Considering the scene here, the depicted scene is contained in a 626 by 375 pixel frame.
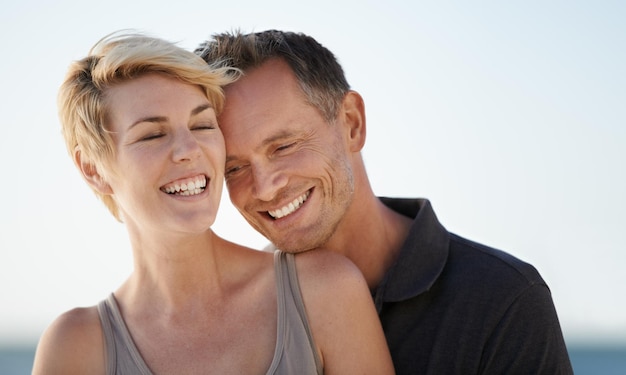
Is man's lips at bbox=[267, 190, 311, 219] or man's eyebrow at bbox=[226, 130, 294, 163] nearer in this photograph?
man's eyebrow at bbox=[226, 130, 294, 163]

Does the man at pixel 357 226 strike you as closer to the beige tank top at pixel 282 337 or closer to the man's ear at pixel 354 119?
the man's ear at pixel 354 119

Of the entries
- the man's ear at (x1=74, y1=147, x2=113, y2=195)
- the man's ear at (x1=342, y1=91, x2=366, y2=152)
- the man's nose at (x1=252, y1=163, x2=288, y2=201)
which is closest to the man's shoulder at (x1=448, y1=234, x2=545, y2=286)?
the man's ear at (x1=342, y1=91, x2=366, y2=152)

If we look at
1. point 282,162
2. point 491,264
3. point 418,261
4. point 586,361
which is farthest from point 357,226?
point 586,361

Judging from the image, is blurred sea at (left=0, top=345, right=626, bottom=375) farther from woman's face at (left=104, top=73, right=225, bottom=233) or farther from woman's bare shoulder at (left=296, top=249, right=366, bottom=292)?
woman's face at (left=104, top=73, right=225, bottom=233)

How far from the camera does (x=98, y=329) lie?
2795 mm

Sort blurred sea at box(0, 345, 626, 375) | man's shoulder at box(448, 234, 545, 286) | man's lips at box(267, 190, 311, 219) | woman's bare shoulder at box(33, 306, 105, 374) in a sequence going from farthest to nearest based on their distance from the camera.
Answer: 1. blurred sea at box(0, 345, 626, 375)
2. man's lips at box(267, 190, 311, 219)
3. man's shoulder at box(448, 234, 545, 286)
4. woman's bare shoulder at box(33, 306, 105, 374)

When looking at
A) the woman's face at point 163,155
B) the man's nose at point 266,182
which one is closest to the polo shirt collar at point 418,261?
the man's nose at point 266,182

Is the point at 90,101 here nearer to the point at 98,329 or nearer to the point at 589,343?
the point at 98,329

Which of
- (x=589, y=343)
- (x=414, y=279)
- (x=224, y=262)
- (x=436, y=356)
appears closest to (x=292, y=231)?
(x=224, y=262)

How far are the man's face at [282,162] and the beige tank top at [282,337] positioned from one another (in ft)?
0.55

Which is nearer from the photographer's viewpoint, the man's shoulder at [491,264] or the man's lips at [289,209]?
the man's shoulder at [491,264]

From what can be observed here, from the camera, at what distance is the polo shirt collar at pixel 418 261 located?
2891mm

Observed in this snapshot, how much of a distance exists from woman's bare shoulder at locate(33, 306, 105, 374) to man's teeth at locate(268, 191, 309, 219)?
2.26 ft

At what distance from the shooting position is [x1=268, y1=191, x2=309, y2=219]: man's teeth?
301cm
